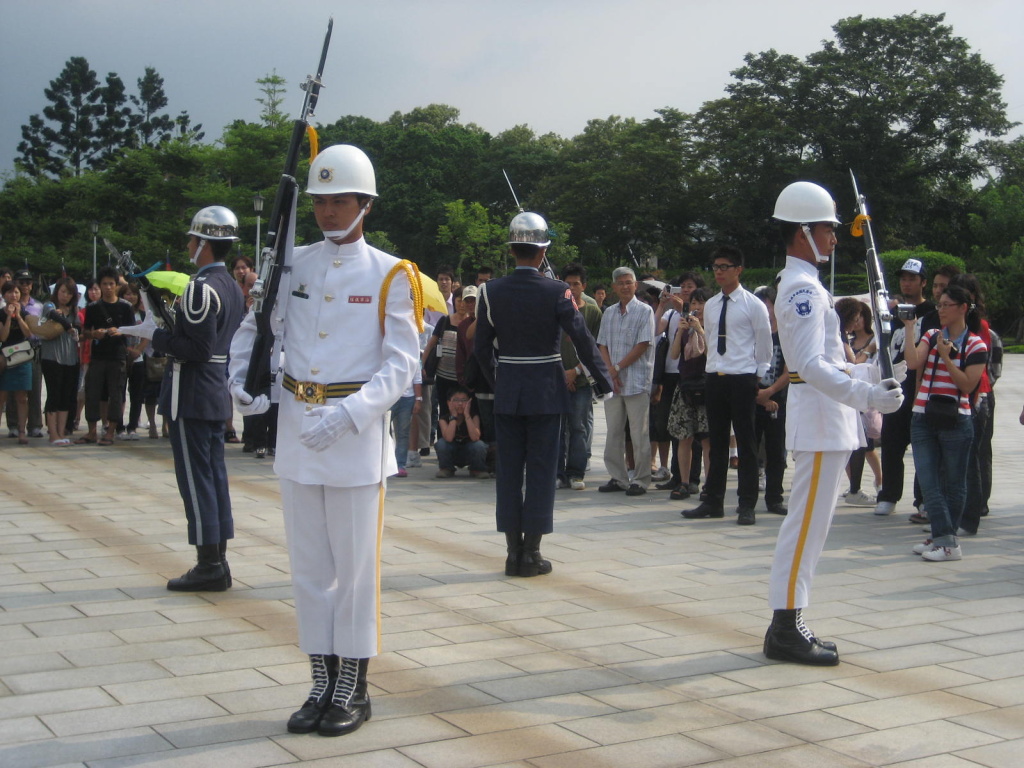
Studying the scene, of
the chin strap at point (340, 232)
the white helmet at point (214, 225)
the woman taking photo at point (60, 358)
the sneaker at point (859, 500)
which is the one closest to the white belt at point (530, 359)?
the white helmet at point (214, 225)

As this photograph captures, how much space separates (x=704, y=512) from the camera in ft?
32.2

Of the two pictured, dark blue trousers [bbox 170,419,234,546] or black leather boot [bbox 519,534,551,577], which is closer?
dark blue trousers [bbox 170,419,234,546]

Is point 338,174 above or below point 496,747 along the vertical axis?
above

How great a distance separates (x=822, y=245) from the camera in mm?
5859

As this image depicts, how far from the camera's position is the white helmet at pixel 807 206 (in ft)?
19.0

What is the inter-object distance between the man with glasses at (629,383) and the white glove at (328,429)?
665 centimetres

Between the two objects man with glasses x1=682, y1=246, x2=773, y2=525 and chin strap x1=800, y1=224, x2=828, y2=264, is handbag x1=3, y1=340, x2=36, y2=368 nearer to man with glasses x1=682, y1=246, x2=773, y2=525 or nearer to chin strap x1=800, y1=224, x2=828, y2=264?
man with glasses x1=682, y1=246, x2=773, y2=525

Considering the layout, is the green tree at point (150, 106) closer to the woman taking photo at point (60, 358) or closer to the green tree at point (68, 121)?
the green tree at point (68, 121)

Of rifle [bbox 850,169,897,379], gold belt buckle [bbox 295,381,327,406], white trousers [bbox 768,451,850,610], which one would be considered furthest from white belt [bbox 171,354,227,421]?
rifle [bbox 850,169,897,379]

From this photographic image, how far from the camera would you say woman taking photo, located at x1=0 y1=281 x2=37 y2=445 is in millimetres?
13984

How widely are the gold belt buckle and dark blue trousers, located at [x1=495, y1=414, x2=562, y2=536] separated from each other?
3.06m

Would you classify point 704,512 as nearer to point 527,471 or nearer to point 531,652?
point 527,471

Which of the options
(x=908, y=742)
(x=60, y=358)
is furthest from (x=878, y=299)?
(x=60, y=358)

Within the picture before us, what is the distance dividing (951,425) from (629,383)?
11.3 feet
